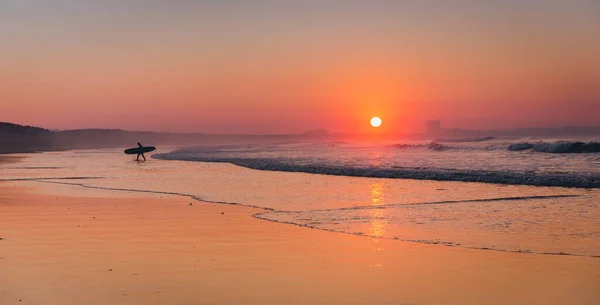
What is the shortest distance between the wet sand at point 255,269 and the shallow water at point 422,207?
58.2 inches

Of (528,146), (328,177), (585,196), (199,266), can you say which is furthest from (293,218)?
(528,146)

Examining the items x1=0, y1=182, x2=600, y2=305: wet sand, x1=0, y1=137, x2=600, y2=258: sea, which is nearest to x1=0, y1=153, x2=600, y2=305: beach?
x1=0, y1=182, x2=600, y2=305: wet sand

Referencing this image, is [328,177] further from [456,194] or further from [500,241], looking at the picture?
[500,241]

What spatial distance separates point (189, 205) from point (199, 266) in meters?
10.9

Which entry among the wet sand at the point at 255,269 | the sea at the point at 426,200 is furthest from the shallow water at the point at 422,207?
the wet sand at the point at 255,269

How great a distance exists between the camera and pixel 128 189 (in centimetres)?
2908

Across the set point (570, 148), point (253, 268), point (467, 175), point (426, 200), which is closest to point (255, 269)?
point (253, 268)

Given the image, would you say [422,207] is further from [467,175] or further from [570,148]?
[570,148]

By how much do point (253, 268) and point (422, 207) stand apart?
11099mm

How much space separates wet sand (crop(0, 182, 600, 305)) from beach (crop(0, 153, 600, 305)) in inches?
0.7

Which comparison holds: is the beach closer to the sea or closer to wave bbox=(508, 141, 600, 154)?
the sea

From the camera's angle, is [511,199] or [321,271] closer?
[321,271]

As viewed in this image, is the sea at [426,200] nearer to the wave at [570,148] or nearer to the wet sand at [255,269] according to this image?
the wet sand at [255,269]

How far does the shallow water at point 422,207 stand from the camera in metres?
14.7
